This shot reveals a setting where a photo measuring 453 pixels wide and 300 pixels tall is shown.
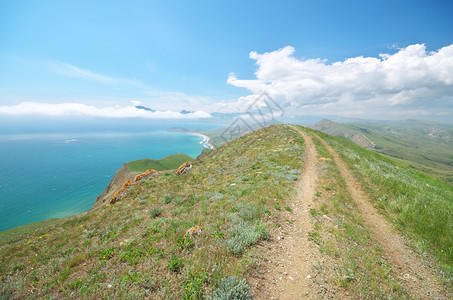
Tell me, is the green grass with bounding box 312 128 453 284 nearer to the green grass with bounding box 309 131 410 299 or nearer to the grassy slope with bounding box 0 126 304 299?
the green grass with bounding box 309 131 410 299

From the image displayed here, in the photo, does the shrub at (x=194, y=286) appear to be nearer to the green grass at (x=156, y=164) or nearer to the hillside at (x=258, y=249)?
the hillside at (x=258, y=249)

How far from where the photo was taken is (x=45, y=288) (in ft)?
20.6

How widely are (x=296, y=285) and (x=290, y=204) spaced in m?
6.37

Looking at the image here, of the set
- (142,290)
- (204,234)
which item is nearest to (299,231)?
(204,234)

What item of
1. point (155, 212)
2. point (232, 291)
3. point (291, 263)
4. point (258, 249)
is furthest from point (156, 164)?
point (232, 291)

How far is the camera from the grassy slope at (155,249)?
600 centimetres

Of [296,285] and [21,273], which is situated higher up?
[296,285]

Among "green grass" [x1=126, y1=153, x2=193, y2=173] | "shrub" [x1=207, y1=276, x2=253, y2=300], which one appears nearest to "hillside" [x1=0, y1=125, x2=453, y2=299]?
"shrub" [x1=207, y1=276, x2=253, y2=300]

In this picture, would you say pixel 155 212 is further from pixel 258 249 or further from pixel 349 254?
pixel 349 254

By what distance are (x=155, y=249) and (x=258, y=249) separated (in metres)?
4.99

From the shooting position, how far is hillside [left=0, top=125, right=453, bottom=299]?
5.93 meters

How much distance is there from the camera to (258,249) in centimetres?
744

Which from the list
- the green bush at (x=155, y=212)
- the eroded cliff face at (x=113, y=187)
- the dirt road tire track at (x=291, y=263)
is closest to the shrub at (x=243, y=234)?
the dirt road tire track at (x=291, y=263)

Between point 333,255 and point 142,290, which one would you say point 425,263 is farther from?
point 142,290
